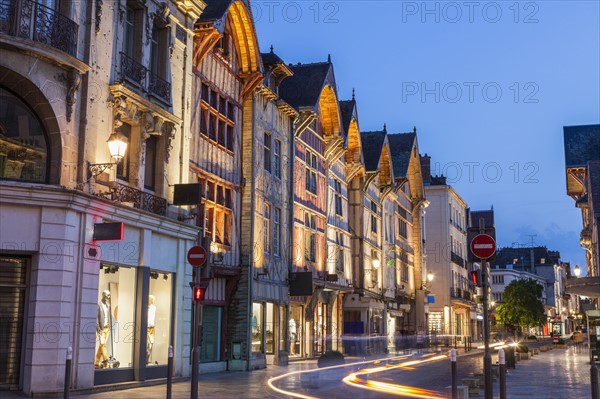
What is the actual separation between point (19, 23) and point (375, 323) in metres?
33.6

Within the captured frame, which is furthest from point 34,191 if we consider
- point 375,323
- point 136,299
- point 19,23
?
point 375,323

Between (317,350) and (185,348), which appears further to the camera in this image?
(317,350)

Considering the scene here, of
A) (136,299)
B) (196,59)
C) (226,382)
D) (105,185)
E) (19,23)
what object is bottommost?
(226,382)

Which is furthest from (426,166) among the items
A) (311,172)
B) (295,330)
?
(295,330)

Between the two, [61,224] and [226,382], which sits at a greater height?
[61,224]

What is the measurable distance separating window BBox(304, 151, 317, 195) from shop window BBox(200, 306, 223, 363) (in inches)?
439

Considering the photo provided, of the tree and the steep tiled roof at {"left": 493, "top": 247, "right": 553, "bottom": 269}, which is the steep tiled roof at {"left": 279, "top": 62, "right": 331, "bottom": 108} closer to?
the tree

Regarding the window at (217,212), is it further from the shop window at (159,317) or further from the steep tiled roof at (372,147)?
the steep tiled roof at (372,147)

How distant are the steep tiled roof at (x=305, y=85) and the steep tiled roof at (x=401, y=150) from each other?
61.1 feet

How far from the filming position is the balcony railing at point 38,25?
15336 mm

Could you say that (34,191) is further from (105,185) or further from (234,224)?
(234,224)

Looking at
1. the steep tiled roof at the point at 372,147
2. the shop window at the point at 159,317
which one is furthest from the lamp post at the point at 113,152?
the steep tiled roof at the point at 372,147

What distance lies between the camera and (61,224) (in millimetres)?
16094

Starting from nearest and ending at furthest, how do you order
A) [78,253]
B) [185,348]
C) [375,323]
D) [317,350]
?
[78,253] < [185,348] < [317,350] < [375,323]
